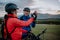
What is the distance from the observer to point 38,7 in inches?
164

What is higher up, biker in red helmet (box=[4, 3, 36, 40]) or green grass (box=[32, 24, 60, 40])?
biker in red helmet (box=[4, 3, 36, 40])

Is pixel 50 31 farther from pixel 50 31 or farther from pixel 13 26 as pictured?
pixel 13 26

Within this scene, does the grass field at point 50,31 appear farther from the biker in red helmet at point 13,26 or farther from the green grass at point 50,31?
the biker in red helmet at point 13,26

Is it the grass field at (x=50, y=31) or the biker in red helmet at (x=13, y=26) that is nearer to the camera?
the biker in red helmet at (x=13, y=26)

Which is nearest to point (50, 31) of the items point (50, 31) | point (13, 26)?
point (50, 31)

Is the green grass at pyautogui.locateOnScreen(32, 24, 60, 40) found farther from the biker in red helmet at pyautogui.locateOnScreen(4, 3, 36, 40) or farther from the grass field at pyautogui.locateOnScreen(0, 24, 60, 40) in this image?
the biker in red helmet at pyautogui.locateOnScreen(4, 3, 36, 40)

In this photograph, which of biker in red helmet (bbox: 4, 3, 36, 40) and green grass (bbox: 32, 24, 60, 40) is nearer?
biker in red helmet (bbox: 4, 3, 36, 40)

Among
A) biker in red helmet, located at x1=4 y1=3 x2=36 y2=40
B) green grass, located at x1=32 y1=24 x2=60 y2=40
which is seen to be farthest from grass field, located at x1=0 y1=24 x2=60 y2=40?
biker in red helmet, located at x1=4 y1=3 x2=36 y2=40

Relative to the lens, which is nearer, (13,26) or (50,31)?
(13,26)

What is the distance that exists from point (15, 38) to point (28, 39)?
87 cm

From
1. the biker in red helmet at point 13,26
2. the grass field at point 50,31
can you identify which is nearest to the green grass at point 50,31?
the grass field at point 50,31

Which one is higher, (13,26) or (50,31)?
(13,26)

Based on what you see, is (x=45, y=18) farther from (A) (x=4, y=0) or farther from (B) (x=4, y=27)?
(B) (x=4, y=27)

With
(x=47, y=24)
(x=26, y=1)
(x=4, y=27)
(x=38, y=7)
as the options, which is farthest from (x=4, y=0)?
(x=4, y=27)
